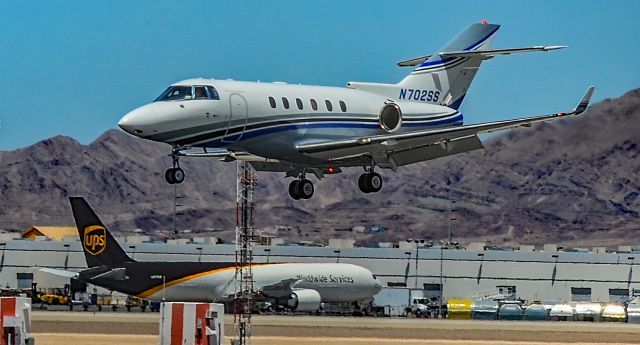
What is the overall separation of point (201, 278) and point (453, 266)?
38.6 meters

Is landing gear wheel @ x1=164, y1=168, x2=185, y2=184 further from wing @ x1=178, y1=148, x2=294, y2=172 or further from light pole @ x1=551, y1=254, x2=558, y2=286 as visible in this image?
light pole @ x1=551, y1=254, x2=558, y2=286

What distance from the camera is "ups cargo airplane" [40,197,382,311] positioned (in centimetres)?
12344

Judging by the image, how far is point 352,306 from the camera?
449ft

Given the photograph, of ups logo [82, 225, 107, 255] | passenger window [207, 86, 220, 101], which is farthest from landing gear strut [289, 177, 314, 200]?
ups logo [82, 225, 107, 255]

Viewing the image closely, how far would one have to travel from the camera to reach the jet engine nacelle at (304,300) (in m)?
127

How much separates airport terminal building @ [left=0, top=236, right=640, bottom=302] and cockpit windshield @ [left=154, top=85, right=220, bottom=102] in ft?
300

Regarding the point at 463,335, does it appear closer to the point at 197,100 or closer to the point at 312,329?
the point at 312,329

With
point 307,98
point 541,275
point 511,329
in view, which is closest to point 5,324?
point 307,98

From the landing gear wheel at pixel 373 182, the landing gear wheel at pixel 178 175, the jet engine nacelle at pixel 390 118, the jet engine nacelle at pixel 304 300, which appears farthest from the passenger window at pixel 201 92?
the jet engine nacelle at pixel 304 300

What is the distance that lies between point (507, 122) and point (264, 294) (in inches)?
2531

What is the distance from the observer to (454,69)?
7800 centimetres

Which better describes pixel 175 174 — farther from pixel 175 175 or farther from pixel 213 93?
pixel 213 93

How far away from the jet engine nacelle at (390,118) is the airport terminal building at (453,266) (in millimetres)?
83372

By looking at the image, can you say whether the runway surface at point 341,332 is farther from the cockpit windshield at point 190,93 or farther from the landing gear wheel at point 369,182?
the cockpit windshield at point 190,93
